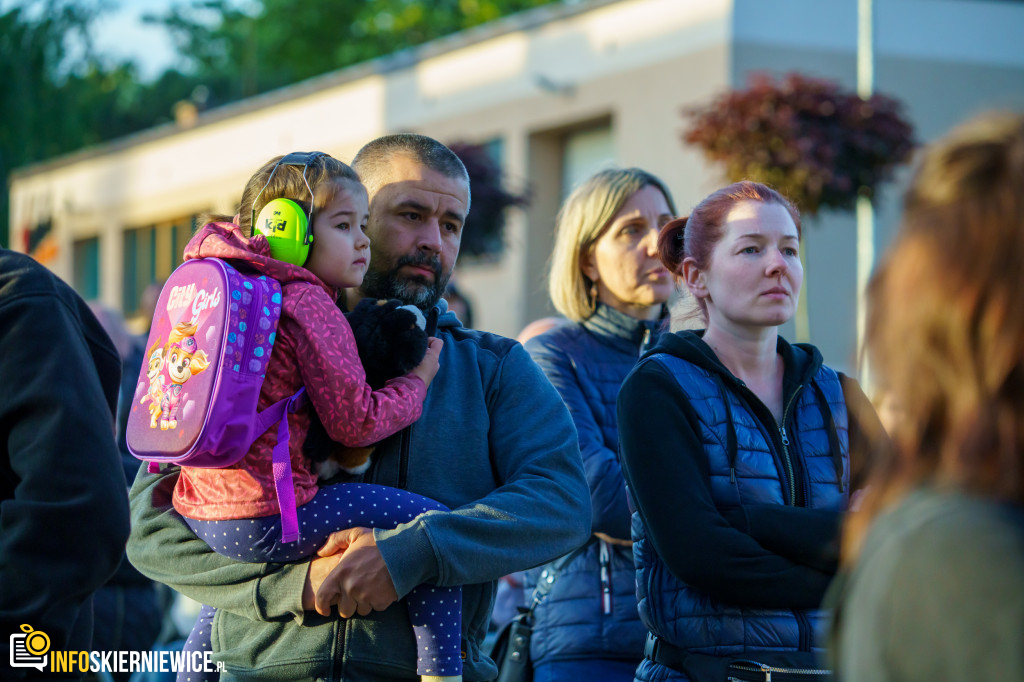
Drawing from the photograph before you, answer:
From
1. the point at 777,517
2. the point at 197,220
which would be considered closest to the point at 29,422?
the point at 197,220

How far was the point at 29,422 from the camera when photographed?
265 centimetres

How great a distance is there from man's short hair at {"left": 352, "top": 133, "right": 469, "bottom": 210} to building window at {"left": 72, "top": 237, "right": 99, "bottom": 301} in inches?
1048

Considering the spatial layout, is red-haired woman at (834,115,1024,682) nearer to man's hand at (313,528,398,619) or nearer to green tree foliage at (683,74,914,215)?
man's hand at (313,528,398,619)

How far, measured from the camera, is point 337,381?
286cm

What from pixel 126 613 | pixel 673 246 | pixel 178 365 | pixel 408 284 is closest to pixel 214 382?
pixel 178 365

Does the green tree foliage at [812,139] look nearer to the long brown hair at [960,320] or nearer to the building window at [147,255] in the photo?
the long brown hair at [960,320]

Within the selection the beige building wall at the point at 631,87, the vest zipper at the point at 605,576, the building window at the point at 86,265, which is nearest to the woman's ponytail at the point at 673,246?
the vest zipper at the point at 605,576

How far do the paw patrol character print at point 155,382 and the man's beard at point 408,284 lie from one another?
709 mm

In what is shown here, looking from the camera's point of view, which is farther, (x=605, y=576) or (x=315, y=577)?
(x=605, y=576)

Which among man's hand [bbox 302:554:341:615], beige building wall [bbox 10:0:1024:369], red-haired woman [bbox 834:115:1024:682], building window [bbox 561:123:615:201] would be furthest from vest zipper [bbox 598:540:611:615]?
building window [bbox 561:123:615:201]

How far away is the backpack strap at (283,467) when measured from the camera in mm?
2811

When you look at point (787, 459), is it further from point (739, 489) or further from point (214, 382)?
point (214, 382)

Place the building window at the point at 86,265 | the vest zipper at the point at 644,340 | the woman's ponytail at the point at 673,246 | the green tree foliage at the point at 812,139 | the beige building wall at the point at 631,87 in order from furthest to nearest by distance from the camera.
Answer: the building window at the point at 86,265, the beige building wall at the point at 631,87, the green tree foliage at the point at 812,139, the vest zipper at the point at 644,340, the woman's ponytail at the point at 673,246

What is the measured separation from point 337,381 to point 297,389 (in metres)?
0.14
